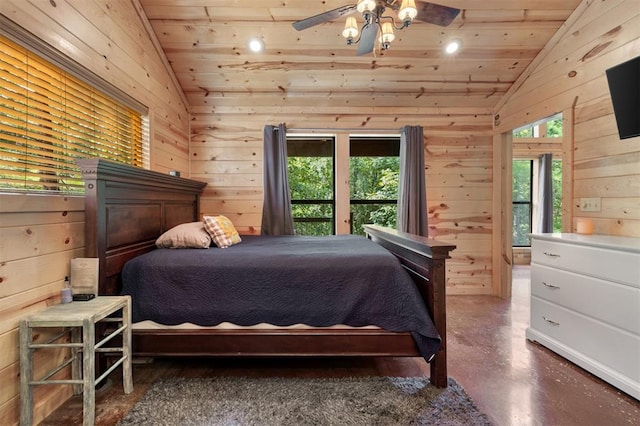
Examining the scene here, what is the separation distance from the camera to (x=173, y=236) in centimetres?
216

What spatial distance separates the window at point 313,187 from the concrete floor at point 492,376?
1.97m

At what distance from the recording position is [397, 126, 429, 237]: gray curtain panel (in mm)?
3502

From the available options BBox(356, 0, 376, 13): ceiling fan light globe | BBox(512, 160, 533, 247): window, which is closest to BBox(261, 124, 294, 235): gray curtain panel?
BBox(356, 0, 376, 13): ceiling fan light globe

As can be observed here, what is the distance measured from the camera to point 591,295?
6.28 feet

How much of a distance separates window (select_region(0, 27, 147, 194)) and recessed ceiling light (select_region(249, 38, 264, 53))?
139 cm

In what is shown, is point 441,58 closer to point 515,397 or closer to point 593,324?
point 593,324

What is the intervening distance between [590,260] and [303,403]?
81.4 inches

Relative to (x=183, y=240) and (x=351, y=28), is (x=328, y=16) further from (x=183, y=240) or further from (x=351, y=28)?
(x=183, y=240)

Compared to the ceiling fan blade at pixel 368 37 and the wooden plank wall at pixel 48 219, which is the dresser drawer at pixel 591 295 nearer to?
the ceiling fan blade at pixel 368 37

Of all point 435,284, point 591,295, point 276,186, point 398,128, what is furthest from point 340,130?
point 591,295

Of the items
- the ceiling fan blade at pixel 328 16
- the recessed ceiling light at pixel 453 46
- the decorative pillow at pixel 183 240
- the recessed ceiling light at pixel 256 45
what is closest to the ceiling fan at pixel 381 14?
the ceiling fan blade at pixel 328 16

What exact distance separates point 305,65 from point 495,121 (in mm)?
2475

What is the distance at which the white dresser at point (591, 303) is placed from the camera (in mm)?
1690

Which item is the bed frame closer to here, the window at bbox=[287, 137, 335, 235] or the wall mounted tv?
the wall mounted tv
